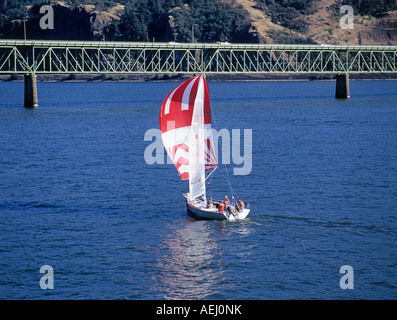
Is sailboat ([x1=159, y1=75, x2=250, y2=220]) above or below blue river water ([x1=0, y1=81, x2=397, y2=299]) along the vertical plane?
above

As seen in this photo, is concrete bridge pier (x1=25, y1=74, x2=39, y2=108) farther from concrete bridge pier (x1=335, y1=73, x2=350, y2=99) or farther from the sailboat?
the sailboat

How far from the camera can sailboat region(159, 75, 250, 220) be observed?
49562 mm

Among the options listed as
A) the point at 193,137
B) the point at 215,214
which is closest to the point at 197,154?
the point at 193,137

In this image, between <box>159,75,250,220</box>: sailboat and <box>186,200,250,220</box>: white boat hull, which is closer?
<box>186,200,250,220</box>: white boat hull

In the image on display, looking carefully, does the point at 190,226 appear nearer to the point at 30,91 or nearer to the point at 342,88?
the point at 30,91

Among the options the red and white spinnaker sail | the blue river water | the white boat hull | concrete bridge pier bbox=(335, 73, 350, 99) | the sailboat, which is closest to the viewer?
the blue river water

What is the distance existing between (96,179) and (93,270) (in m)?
26.1

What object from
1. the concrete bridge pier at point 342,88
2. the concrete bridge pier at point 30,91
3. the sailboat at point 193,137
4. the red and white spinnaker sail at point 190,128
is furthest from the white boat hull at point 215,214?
the concrete bridge pier at point 342,88

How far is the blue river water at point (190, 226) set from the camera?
38.0m

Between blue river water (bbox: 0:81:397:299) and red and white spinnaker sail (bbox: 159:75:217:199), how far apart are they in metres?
3.23

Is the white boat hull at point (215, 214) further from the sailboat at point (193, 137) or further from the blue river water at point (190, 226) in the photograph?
the blue river water at point (190, 226)

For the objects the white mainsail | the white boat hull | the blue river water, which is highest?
the white mainsail

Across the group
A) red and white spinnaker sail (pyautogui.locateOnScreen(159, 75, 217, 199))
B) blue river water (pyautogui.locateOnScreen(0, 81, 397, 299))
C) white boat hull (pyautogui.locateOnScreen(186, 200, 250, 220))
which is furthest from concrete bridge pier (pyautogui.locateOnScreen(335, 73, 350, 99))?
white boat hull (pyautogui.locateOnScreen(186, 200, 250, 220))
